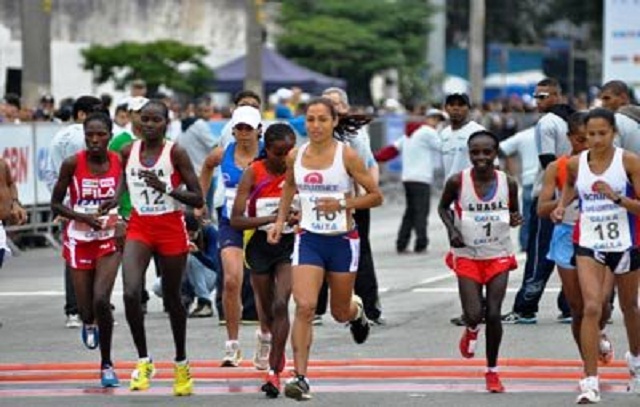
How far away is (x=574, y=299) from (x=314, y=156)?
76.3 inches

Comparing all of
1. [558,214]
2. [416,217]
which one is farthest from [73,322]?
[416,217]

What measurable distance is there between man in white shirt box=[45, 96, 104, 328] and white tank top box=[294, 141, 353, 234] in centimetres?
479

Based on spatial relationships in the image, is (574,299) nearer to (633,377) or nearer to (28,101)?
(633,377)

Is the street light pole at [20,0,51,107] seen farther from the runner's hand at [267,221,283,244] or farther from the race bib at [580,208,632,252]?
the race bib at [580,208,632,252]

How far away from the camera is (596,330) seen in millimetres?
11852

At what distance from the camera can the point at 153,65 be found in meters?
40.5

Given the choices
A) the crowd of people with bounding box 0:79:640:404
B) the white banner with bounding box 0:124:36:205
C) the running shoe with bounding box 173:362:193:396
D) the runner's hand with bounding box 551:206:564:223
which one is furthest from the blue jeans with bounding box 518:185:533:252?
the running shoe with bounding box 173:362:193:396

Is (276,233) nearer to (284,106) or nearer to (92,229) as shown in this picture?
(92,229)

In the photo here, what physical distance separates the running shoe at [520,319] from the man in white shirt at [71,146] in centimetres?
370

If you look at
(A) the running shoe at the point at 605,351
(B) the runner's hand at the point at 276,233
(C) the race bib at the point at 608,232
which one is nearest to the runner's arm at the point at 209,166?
(B) the runner's hand at the point at 276,233

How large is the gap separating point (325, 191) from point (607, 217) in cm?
176

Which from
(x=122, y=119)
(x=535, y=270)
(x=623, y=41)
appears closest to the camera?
(x=535, y=270)

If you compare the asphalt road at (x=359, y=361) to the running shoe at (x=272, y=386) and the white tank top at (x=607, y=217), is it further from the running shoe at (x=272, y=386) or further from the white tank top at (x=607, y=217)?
the white tank top at (x=607, y=217)

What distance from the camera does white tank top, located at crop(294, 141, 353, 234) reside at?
478 inches
